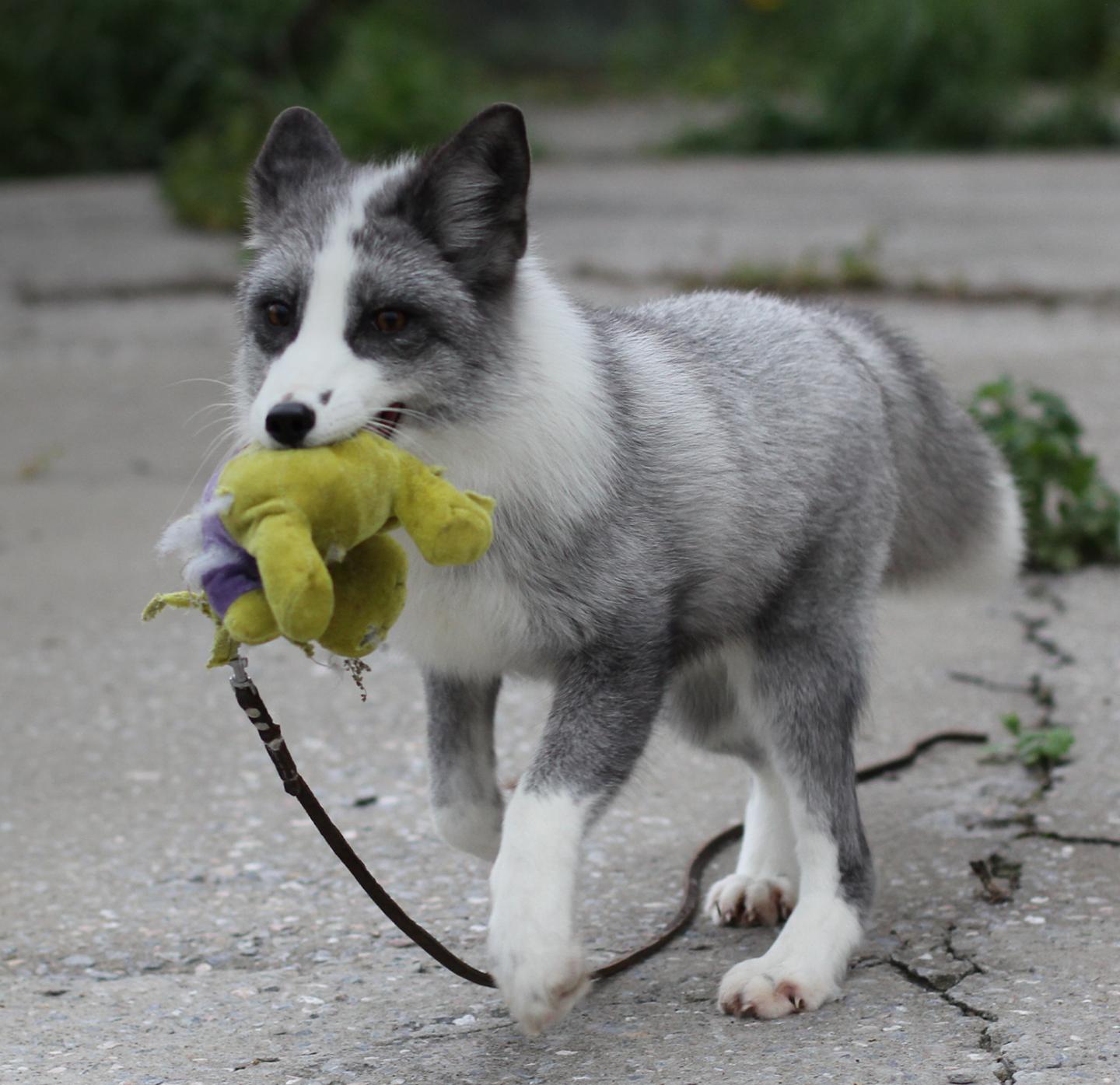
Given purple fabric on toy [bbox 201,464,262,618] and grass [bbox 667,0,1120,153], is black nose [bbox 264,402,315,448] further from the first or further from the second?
grass [bbox 667,0,1120,153]

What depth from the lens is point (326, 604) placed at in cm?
245

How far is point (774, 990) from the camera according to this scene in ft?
9.99

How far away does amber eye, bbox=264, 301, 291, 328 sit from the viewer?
2.84m

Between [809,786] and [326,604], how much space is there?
1.21m

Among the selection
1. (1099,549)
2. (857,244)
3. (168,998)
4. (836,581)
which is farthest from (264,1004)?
(857,244)

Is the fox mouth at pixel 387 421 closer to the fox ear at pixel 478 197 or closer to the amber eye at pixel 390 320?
the amber eye at pixel 390 320

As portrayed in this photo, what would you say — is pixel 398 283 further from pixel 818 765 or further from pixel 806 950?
pixel 806 950

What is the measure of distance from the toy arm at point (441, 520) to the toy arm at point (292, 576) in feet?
0.65

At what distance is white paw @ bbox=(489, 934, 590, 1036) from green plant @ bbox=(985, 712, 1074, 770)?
5.86 feet

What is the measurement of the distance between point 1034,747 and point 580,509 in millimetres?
1677

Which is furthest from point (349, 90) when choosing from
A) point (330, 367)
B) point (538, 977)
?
point (538, 977)

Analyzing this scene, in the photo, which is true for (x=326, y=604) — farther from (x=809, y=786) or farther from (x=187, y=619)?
(x=187, y=619)

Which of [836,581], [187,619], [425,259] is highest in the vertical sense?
[425,259]

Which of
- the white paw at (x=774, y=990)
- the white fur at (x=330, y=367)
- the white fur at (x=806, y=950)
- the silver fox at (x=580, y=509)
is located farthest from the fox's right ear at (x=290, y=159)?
the white paw at (x=774, y=990)
